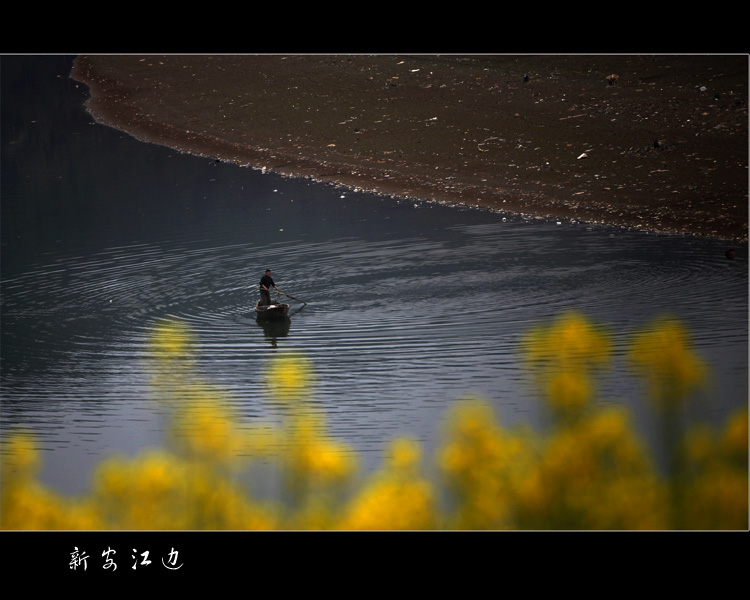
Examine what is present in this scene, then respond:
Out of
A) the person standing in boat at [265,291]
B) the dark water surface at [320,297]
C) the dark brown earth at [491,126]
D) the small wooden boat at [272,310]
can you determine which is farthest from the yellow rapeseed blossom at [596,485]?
the dark brown earth at [491,126]

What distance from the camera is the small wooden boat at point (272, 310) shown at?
15.8 m

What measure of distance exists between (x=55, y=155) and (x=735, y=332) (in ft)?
71.8

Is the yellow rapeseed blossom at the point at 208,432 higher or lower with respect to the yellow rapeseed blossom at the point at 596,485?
higher

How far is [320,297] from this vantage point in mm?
17359

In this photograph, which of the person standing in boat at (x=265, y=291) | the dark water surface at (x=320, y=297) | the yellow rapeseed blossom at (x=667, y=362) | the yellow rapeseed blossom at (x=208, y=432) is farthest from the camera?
the person standing in boat at (x=265, y=291)

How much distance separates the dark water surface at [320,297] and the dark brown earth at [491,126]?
115 centimetres

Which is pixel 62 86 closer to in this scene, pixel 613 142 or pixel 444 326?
pixel 613 142

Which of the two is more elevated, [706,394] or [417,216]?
[417,216]

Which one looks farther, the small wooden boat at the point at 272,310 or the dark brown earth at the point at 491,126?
the dark brown earth at the point at 491,126

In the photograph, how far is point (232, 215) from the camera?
78.5ft

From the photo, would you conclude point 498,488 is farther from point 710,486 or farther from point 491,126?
point 491,126

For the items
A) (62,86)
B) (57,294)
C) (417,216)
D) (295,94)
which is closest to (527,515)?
(57,294)

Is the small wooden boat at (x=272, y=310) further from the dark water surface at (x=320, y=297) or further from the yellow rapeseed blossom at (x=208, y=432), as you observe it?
the yellow rapeseed blossom at (x=208, y=432)

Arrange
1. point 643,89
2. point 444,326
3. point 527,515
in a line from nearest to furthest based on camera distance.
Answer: point 527,515
point 444,326
point 643,89
